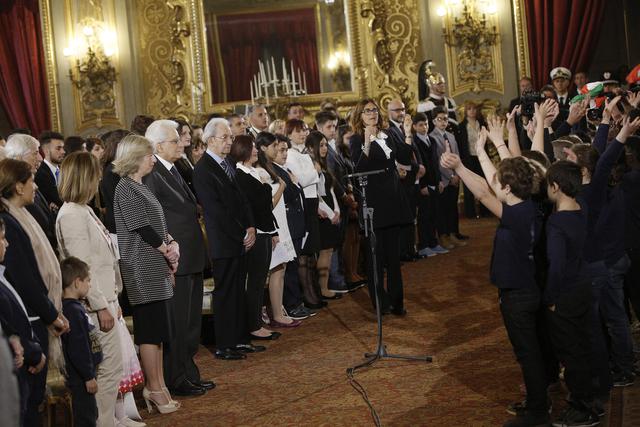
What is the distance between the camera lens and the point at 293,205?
7.40 m

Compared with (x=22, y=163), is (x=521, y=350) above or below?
below

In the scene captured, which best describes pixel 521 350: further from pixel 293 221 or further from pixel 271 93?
pixel 271 93

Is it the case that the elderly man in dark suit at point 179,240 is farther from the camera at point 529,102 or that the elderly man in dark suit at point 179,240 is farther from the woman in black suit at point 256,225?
the camera at point 529,102

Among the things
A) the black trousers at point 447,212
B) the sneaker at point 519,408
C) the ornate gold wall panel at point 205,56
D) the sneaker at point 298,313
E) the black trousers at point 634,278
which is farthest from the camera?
the ornate gold wall panel at point 205,56

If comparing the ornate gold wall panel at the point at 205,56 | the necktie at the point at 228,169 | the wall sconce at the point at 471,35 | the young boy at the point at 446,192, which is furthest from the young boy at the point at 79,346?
the wall sconce at the point at 471,35

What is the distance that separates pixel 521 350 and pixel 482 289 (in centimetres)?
357

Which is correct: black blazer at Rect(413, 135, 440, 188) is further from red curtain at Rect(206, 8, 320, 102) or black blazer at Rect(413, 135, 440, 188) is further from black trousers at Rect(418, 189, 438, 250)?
red curtain at Rect(206, 8, 320, 102)

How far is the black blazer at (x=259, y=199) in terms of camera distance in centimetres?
646

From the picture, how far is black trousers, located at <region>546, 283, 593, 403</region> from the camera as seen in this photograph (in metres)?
4.15

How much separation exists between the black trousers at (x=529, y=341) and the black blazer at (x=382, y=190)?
107 inches

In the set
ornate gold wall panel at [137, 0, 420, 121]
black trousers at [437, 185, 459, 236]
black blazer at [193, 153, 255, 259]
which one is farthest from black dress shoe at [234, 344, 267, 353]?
ornate gold wall panel at [137, 0, 420, 121]

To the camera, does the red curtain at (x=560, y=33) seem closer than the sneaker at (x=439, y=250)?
No

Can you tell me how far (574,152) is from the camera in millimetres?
4645

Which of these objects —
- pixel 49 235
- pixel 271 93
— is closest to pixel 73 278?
pixel 49 235
